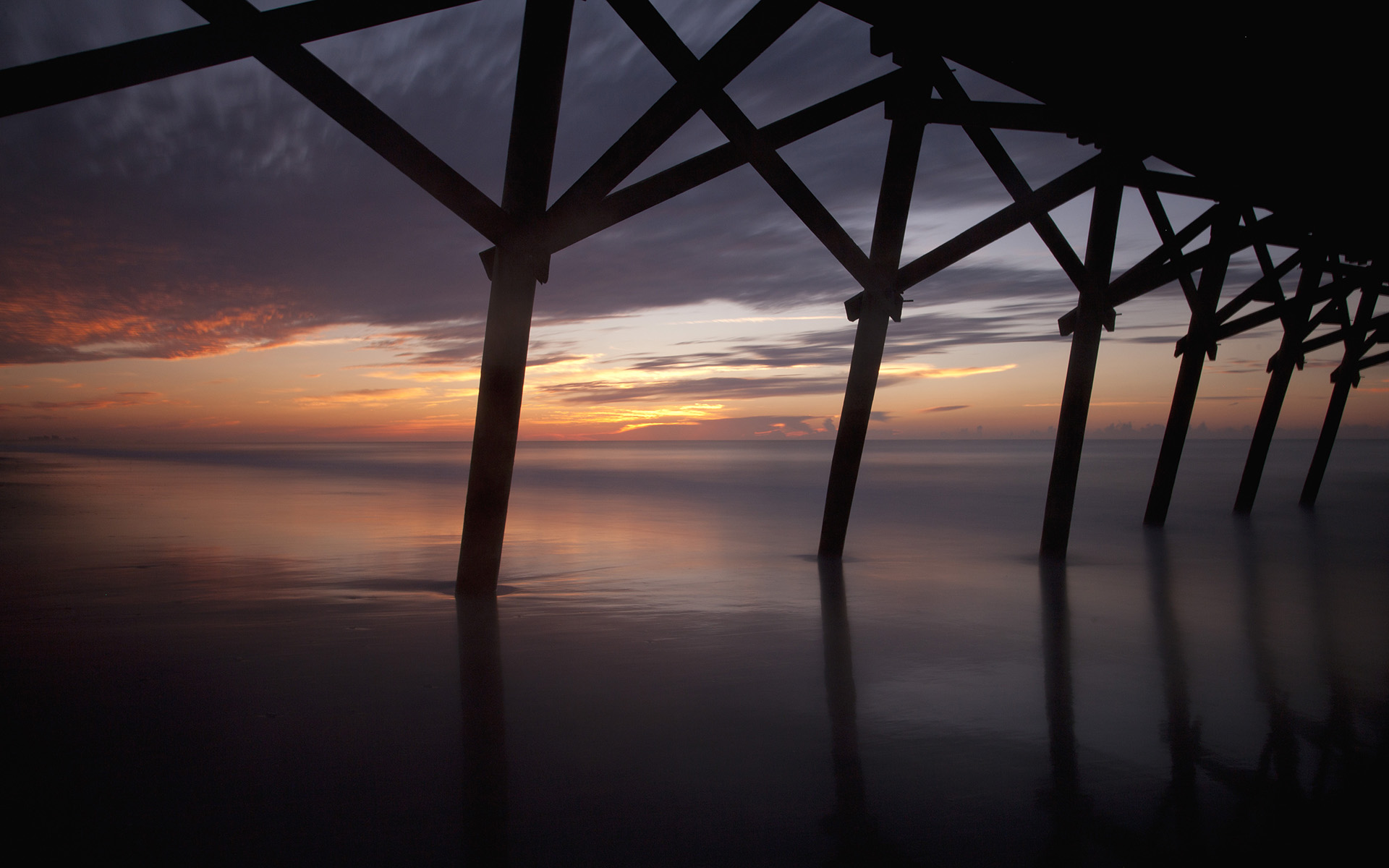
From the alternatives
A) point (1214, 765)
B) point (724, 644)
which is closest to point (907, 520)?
point (724, 644)

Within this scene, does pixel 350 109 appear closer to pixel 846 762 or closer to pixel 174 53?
pixel 174 53

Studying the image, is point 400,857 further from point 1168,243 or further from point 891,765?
point 1168,243

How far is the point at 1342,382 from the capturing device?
1186 cm

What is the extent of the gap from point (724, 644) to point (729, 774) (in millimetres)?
1427

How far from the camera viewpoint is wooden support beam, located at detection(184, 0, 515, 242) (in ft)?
9.00

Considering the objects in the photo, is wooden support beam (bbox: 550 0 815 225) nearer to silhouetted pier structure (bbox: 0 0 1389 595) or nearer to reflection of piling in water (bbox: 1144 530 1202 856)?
silhouetted pier structure (bbox: 0 0 1389 595)

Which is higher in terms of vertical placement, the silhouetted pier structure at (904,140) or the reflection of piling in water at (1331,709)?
the silhouetted pier structure at (904,140)

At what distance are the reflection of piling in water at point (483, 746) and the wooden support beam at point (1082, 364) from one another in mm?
5020

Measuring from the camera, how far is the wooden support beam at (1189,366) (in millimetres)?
7512

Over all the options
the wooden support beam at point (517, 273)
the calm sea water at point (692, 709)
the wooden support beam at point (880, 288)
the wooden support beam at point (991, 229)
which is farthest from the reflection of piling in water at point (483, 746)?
the wooden support beam at point (991, 229)

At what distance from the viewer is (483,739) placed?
235cm

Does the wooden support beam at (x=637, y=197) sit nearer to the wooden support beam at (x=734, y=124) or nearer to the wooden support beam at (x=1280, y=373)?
the wooden support beam at (x=734, y=124)

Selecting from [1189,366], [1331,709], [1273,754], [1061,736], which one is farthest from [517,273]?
[1189,366]

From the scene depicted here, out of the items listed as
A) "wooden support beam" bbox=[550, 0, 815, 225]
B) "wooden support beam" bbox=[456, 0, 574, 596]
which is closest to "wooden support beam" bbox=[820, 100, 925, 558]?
"wooden support beam" bbox=[550, 0, 815, 225]
